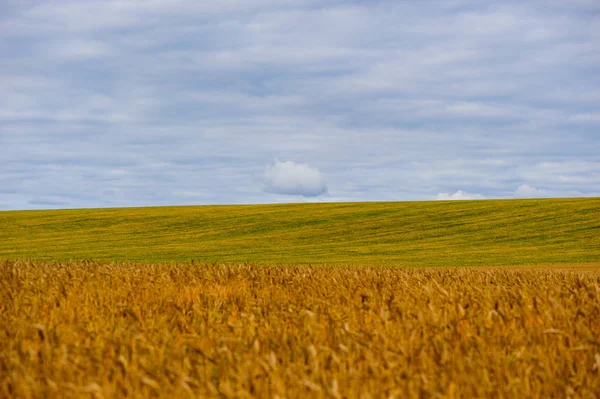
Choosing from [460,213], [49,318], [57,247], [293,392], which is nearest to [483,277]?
[49,318]

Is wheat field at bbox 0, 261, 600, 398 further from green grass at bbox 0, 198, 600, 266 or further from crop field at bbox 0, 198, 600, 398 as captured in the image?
green grass at bbox 0, 198, 600, 266

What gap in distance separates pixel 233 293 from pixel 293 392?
17.5 ft

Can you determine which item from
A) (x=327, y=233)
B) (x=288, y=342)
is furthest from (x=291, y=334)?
(x=327, y=233)

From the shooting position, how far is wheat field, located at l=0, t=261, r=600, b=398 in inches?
167

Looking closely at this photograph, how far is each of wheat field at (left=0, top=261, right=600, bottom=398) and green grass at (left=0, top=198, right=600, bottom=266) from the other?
708 inches

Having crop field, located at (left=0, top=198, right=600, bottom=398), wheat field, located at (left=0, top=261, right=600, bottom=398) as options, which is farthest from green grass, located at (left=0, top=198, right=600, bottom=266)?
wheat field, located at (left=0, top=261, right=600, bottom=398)

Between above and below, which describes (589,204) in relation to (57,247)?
above

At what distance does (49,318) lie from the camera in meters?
7.30

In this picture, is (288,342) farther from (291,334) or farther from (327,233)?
(327,233)

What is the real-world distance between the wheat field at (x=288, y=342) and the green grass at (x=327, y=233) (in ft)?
59.0

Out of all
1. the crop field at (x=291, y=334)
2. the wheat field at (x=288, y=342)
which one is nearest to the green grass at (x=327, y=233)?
the crop field at (x=291, y=334)

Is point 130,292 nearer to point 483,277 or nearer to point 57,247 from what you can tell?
point 483,277

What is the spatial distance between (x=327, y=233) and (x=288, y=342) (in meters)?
35.5

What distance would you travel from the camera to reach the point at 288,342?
5555 millimetres
